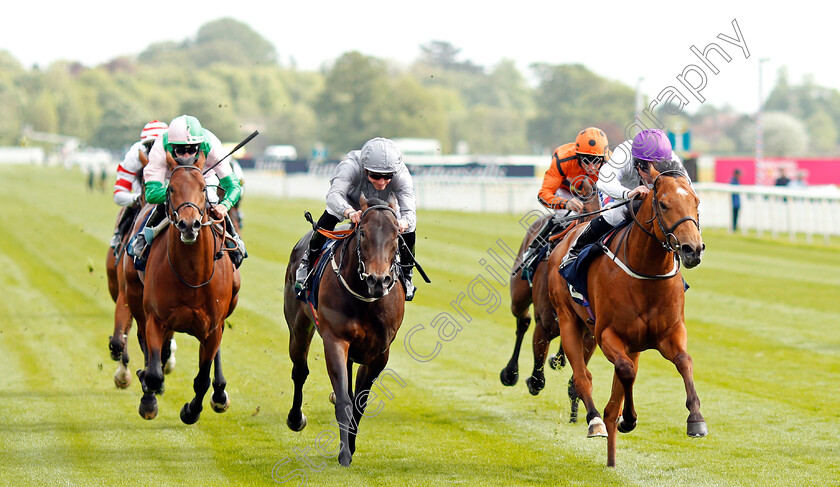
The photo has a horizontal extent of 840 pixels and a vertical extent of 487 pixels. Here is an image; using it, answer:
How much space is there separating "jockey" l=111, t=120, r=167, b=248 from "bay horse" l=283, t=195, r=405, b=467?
275 cm

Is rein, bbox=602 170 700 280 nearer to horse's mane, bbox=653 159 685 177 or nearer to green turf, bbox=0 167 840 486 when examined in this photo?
horse's mane, bbox=653 159 685 177

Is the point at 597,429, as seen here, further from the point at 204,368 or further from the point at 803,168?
the point at 803,168

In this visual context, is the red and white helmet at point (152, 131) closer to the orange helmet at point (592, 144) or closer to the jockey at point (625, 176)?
the orange helmet at point (592, 144)

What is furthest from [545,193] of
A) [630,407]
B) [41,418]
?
[41,418]

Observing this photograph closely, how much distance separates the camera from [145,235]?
7.62m

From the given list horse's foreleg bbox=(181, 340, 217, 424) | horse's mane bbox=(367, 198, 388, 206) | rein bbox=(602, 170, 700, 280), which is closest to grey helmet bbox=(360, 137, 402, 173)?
horse's mane bbox=(367, 198, 388, 206)

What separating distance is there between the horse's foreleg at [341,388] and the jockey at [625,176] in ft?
5.85

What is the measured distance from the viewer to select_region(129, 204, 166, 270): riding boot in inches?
300

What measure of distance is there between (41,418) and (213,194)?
7.78 ft

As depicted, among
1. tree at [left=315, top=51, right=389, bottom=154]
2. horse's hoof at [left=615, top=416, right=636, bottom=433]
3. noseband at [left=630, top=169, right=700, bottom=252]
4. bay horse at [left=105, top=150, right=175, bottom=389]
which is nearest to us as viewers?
noseband at [left=630, top=169, right=700, bottom=252]

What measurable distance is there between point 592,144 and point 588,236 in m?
1.33

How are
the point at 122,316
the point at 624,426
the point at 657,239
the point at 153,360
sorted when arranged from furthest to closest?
the point at 122,316, the point at 153,360, the point at 624,426, the point at 657,239

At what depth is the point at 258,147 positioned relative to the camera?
107 m

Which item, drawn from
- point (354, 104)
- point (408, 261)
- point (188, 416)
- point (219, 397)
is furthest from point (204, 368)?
point (354, 104)
